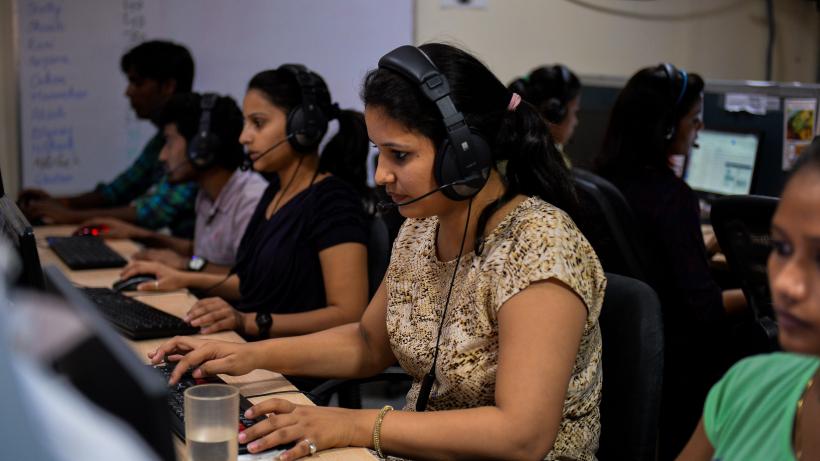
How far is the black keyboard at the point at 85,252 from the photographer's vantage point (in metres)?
2.45

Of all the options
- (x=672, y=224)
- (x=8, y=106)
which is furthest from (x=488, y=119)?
(x=8, y=106)

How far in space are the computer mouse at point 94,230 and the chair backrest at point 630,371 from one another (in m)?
2.00

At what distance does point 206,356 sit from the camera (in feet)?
4.60

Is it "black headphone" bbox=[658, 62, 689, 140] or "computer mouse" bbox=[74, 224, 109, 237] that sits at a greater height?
"black headphone" bbox=[658, 62, 689, 140]

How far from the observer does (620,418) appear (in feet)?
4.37

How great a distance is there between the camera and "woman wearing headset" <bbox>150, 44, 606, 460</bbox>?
1158 mm

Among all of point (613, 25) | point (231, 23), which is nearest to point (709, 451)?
point (231, 23)

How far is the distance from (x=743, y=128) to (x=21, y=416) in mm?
2997

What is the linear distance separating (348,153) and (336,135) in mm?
57

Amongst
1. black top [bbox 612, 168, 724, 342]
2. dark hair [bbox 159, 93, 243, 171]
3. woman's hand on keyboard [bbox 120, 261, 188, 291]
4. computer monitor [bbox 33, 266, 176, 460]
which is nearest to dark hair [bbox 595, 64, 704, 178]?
black top [bbox 612, 168, 724, 342]

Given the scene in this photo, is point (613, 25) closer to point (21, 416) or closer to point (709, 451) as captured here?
point (709, 451)

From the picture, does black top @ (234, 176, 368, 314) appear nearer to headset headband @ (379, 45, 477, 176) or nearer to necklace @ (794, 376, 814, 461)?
headset headband @ (379, 45, 477, 176)

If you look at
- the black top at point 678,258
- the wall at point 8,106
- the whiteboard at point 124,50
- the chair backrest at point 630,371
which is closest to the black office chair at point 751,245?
the black top at point 678,258

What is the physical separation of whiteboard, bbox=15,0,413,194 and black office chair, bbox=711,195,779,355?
7.32 feet
